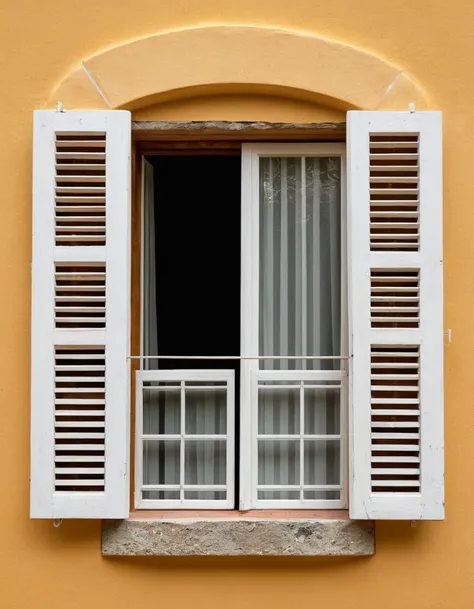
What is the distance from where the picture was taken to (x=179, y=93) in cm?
461

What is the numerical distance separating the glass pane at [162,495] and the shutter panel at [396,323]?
3.03ft

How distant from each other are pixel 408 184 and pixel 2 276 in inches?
81.6

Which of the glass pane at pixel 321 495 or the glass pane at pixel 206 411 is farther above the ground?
the glass pane at pixel 206 411

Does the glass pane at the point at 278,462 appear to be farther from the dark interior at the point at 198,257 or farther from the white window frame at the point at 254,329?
the dark interior at the point at 198,257

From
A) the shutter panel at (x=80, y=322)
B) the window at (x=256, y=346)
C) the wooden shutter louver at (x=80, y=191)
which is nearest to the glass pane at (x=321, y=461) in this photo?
the window at (x=256, y=346)

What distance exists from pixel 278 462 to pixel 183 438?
502 mm

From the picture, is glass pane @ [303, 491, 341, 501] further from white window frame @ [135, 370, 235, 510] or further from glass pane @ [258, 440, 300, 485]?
white window frame @ [135, 370, 235, 510]

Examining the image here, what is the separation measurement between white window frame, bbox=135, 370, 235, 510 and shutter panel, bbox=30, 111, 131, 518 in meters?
0.23

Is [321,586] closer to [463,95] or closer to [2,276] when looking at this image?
[2,276]

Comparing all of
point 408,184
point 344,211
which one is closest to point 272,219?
point 344,211

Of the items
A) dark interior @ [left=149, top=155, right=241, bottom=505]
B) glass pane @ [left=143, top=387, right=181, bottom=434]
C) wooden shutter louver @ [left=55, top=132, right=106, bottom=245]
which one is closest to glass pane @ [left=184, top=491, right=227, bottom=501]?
glass pane @ [left=143, top=387, right=181, bottom=434]

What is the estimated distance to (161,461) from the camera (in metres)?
4.73

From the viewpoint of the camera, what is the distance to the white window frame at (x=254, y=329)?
4.66 metres

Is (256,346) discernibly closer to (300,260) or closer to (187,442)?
(300,260)
